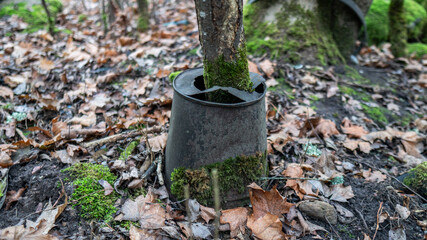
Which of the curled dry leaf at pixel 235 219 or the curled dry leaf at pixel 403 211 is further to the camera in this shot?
the curled dry leaf at pixel 403 211

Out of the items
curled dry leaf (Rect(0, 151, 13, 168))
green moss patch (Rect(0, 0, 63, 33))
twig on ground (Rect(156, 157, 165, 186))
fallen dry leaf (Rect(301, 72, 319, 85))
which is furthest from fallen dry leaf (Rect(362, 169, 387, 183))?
green moss patch (Rect(0, 0, 63, 33))

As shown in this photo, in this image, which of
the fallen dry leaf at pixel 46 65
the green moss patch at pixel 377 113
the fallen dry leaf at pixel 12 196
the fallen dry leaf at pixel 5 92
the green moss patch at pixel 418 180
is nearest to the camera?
the fallen dry leaf at pixel 12 196

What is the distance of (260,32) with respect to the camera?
14.5 ft

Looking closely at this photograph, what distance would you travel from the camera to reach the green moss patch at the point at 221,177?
6.40 feet

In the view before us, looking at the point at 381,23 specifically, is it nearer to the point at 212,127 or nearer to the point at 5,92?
the point at 212,127

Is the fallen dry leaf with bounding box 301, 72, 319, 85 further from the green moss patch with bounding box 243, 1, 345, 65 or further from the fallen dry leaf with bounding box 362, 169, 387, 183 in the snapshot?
the fallen dry leaf with bounding box 362, 169, 387, 183

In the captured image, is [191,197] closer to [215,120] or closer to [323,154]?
[215,120]

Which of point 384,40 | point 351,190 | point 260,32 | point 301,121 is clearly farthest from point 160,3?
point 351,190

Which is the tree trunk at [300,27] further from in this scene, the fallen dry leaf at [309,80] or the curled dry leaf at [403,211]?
the curled dry leaf at [403,211]

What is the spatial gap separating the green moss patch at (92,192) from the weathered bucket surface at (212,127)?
0.52 meters

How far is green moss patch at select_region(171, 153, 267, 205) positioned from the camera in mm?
1952

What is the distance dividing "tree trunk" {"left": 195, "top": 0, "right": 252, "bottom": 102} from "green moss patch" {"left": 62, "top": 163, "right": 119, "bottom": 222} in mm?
1016

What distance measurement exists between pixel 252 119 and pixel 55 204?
146 cm

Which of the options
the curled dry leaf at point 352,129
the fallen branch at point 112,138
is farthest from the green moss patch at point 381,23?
the fallen branch at point 112,138
